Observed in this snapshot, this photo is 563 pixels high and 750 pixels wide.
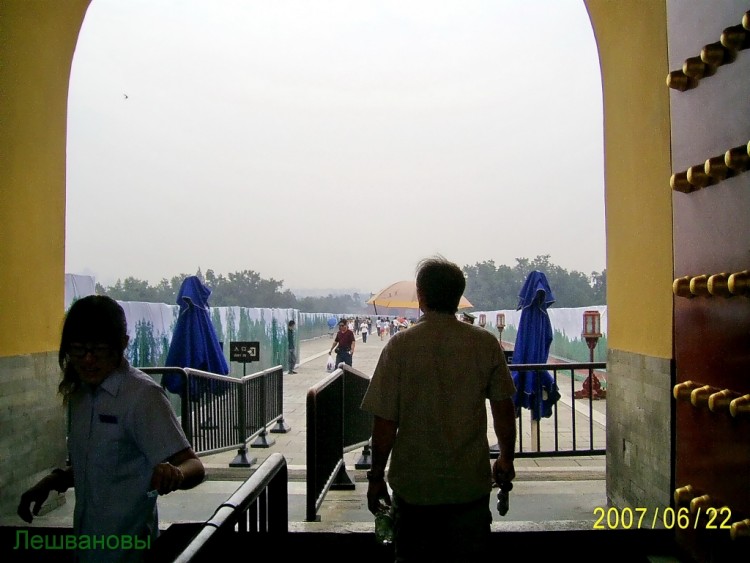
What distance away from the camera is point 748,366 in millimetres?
1968

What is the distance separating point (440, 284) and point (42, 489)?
170 centimetres

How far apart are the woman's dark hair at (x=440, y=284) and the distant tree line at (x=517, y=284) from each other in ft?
153

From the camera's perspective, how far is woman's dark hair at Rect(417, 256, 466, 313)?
108 inches

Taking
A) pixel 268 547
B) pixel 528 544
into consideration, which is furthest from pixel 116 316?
pixel 528 544

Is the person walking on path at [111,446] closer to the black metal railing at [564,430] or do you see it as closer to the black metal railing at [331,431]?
the black metal railing at [331,431]

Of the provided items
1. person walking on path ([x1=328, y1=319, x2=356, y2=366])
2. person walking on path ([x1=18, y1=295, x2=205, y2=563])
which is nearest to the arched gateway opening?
person walking on path ([x1=18, y1=295, x2=205, y2=563])

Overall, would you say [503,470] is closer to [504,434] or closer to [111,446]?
[504,434]

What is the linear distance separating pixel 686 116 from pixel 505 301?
62.0 m

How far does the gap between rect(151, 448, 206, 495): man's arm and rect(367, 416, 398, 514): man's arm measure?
79 cm

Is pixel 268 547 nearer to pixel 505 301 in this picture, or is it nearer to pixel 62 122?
pixel 62 122

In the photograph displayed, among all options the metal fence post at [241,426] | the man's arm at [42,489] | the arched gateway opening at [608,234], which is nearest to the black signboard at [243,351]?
the metal fence post at [241,426]

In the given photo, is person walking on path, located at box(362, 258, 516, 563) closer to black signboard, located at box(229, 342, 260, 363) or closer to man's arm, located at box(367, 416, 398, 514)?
man's arm, located at box(367, 416, 398, 514)

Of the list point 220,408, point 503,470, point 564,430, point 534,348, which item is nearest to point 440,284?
point 503,470

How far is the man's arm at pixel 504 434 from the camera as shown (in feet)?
8.92
